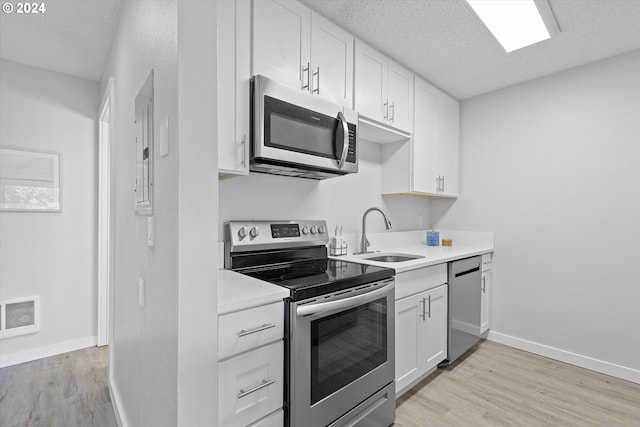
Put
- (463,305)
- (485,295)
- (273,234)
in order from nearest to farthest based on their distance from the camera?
1. (273,234)
2. (463,305)
3. (485,295)

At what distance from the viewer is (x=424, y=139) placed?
280cm

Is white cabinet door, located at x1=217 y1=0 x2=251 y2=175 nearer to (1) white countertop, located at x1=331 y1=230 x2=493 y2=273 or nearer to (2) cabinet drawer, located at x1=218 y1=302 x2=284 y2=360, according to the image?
(2) cabinet drawer, located at x1=218 y1=302 x2=284 y2=360

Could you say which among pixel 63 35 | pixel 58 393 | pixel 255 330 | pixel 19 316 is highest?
pixel 63 35

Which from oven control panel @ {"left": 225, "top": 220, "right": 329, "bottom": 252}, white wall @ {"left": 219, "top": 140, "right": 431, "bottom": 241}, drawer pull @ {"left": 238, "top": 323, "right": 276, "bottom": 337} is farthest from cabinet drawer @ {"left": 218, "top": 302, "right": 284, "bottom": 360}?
white wall @ {"left": 219, "top": 140, "right": 431, "bottom": 241}

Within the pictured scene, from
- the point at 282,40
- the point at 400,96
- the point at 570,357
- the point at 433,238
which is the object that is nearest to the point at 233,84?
the point at 282,40

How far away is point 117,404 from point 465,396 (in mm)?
2149

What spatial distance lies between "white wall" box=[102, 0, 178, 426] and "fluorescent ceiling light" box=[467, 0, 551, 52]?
1.73 m

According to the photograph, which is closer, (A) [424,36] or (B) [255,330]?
(B) [255,330]

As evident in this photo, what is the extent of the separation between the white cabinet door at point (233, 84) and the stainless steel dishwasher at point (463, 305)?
1751mm

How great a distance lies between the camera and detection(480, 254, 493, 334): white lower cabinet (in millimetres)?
2859

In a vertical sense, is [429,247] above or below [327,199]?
below

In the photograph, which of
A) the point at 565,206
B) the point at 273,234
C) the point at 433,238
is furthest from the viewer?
the point at 433,238

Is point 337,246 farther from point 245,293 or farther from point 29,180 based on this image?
point 29,180

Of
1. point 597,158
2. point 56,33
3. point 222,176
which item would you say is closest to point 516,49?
point 597,158
